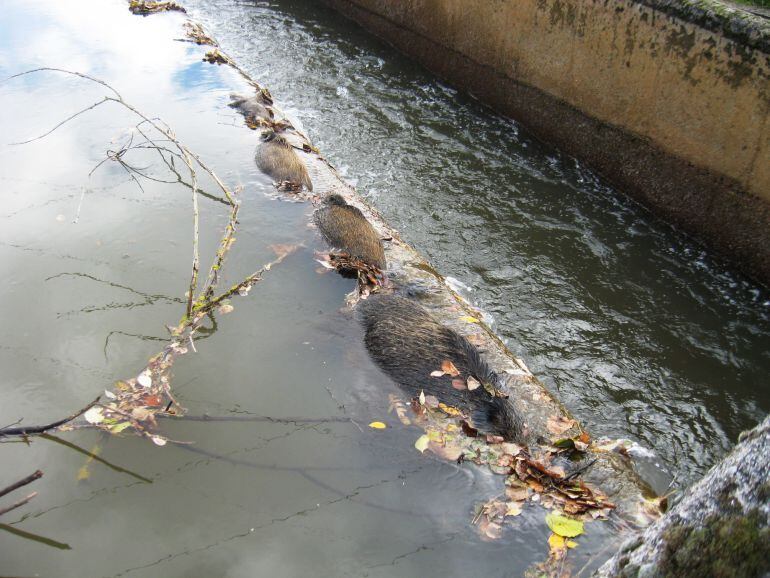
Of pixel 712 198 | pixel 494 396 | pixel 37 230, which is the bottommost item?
pixel 37 230

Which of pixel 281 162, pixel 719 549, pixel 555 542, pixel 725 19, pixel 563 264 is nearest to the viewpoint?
pixel 719 549

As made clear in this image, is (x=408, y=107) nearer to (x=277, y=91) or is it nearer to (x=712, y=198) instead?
(x=277, y=91)

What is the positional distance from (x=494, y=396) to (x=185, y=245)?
129 inches

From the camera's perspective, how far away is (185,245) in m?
5.80

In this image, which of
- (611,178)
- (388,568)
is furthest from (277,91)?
(388,568)

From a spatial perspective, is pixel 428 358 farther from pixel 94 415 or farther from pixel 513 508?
pixel 94 415

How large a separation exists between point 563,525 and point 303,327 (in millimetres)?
2423

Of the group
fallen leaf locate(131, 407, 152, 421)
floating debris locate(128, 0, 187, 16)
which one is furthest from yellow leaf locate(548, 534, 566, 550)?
floating debris locate(128, 0, 187, 16)

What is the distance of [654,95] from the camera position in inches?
297

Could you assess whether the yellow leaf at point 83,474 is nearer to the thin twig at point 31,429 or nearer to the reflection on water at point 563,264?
the thin twig at point 31,429

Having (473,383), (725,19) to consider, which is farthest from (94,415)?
(725,19)

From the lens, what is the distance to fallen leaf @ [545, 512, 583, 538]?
3.32 meters

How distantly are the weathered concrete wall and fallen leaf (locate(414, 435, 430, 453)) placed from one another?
181 inches

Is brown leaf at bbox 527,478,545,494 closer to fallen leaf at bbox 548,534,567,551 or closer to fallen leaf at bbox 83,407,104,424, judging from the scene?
fallen leaf at bbox 548,534,567,551
